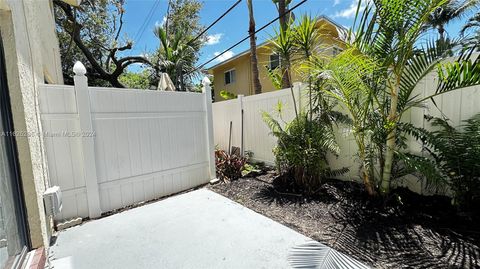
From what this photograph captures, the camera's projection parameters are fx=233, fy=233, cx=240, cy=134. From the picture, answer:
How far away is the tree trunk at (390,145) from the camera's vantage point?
9.95ft

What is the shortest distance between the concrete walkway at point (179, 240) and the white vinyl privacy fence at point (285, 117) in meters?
2.07

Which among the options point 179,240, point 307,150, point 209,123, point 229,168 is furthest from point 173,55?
point 179,240

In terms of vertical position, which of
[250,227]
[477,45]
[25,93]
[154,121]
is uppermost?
[477,45]

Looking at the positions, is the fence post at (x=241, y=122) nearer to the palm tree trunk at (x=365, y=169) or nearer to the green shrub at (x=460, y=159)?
the palm tree trunk at (x=365, y=169)

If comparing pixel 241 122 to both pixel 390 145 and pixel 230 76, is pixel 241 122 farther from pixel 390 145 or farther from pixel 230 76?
pixel 230 76

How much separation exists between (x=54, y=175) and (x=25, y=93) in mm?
1523

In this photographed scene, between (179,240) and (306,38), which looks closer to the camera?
(179,240)

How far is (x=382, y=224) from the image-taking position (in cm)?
289

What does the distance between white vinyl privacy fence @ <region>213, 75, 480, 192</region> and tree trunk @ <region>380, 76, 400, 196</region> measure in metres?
0.58

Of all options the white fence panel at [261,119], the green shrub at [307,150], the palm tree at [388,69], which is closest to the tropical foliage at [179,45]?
the white fence panel at [261,119]

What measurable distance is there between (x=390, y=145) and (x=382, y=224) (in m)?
1.04

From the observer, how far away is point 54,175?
3297 millimetres

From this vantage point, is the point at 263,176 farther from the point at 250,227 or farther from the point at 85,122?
the point at 85,122

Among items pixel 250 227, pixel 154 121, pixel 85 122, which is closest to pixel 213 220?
pixel 250 227
